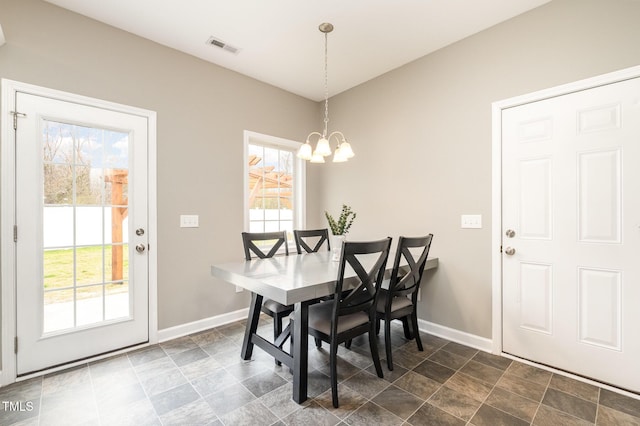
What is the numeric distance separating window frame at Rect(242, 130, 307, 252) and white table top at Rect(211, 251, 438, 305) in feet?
3.68

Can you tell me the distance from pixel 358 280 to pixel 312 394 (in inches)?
31.8

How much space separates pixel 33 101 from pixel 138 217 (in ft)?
3.63

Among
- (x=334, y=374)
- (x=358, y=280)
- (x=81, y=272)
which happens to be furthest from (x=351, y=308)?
(x=81, y=272)

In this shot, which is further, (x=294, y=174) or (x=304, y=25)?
(x=294, y=174)

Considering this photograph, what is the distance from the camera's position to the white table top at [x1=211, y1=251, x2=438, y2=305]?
165 cm

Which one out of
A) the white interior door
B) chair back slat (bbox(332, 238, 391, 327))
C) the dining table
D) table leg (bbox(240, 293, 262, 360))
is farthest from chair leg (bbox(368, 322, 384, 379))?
the white interior door

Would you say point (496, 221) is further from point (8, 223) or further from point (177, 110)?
point (8, 223)

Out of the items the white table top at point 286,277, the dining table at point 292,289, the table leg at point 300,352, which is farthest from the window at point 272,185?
the table leg at point 300,352

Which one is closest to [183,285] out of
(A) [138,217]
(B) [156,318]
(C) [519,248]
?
(B) [156,318]

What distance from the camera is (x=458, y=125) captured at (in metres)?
2.71

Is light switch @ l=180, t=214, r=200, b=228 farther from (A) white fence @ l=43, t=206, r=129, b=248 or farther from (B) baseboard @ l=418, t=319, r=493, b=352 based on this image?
(B) baseboard @ l=418, t=319, r=493, b=352

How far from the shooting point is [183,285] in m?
2.88

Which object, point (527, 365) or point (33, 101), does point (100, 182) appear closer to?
point (33, 101)

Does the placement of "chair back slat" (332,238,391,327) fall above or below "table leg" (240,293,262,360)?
above
